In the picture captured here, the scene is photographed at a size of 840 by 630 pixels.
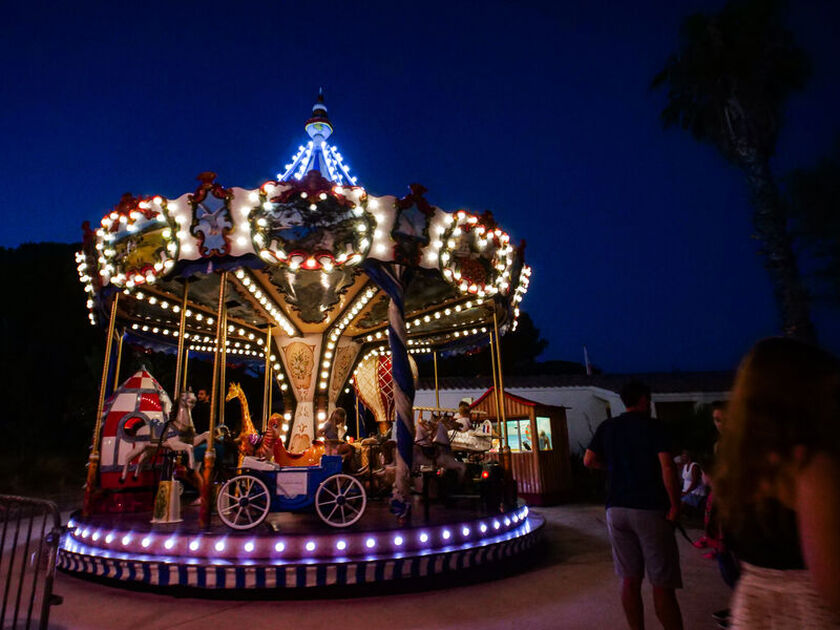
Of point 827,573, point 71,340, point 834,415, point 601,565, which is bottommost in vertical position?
point 601,565

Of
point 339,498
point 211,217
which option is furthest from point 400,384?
point 211,217

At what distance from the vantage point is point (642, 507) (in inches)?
114

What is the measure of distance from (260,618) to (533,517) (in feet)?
14.7

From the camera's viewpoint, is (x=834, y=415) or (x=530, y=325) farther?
(x=530, y=325)

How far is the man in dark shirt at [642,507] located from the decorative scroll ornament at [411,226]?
360 centimetres

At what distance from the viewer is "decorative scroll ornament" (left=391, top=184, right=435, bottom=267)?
6180 mm

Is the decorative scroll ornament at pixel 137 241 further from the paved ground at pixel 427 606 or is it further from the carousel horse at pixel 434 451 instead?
the carousel horse at pixel 434 451

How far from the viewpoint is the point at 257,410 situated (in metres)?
26.5

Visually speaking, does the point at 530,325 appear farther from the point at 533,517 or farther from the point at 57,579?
the point at 57,579

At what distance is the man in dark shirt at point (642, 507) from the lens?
2842 mm

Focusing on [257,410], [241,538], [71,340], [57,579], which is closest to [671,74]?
[241,538]

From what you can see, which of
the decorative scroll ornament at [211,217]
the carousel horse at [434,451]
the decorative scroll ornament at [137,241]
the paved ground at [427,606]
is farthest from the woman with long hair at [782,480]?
the decorative scroll ornament at [137,241]

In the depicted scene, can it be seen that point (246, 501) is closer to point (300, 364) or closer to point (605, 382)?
point (300, 364)

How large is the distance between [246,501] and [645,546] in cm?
392
